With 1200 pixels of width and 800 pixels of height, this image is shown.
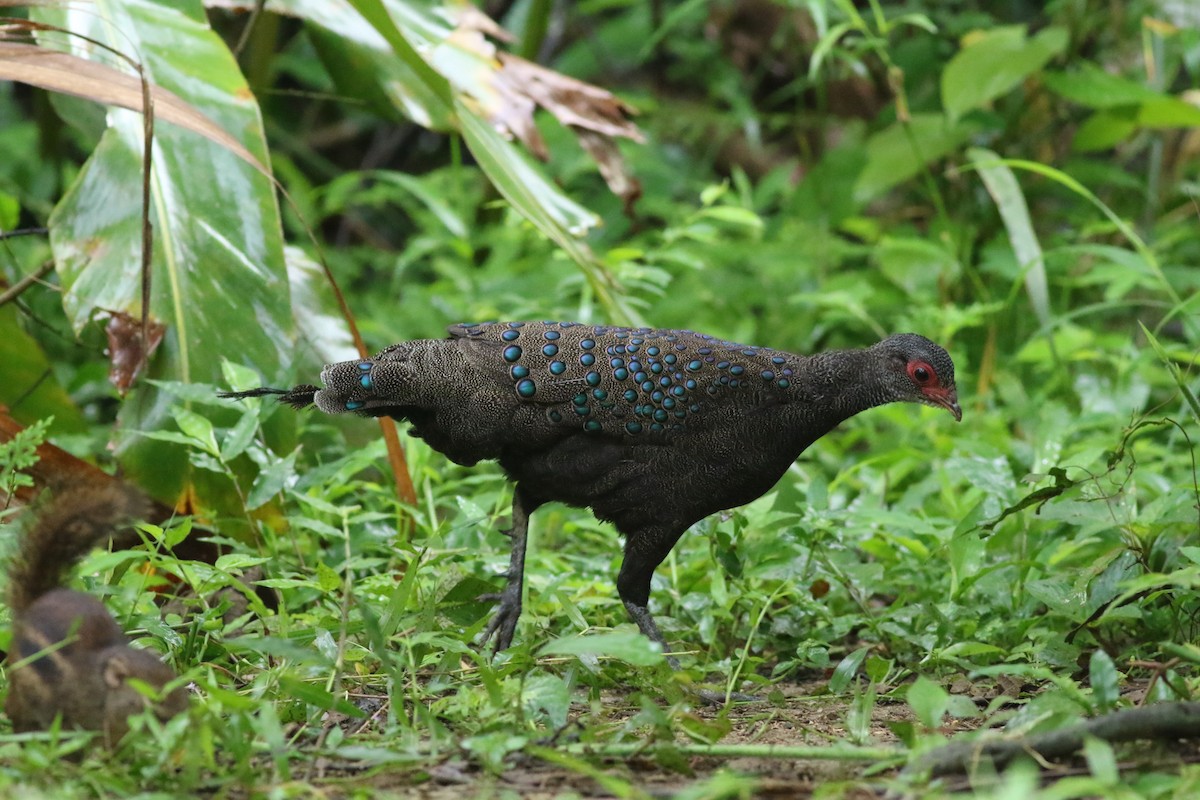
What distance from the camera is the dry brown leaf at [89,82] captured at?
3.58 meters

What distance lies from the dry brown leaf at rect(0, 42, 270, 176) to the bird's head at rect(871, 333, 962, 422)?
6.50ft

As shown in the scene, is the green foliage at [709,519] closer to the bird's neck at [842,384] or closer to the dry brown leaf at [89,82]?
the bird's neck at [842,384]

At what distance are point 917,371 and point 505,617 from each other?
1392 millimetres

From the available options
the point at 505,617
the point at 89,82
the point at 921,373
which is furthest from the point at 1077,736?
the point at 89,82

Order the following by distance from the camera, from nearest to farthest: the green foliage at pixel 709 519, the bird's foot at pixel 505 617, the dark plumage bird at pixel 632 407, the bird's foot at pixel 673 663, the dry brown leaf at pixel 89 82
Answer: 1. the green foliage at pixel 709 519
2. the bird's foot at pixel 673 663
3. the dry brown leaf at pixel 89 82
4. the dark plumage bird at pixel 632 407
5. the bird's foot at pixel 505 617

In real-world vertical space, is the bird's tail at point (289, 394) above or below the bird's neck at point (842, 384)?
below

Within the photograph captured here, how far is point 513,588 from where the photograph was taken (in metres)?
3.90

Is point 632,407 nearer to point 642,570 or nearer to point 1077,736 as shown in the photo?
point 642,570

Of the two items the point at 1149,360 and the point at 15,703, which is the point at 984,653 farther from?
the point at 1149,360

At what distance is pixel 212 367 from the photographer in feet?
14.0

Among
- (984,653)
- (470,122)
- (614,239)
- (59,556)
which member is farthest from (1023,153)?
(59,556)

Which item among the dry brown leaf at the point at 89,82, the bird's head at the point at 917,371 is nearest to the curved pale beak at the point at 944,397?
the bird's head at the point at 917,371

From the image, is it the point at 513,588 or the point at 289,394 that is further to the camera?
the point at 513,588

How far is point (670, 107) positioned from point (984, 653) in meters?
6.45
